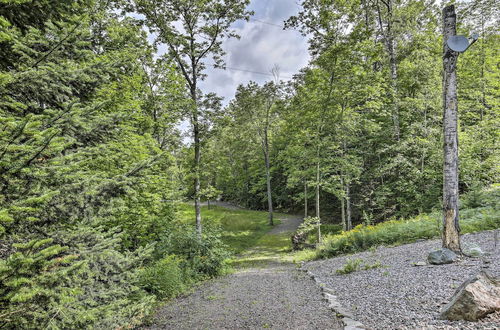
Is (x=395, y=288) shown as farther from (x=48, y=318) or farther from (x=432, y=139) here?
(x=432, y=139)

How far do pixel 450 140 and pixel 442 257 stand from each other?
2.59 metres

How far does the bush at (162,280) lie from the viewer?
22.0ft

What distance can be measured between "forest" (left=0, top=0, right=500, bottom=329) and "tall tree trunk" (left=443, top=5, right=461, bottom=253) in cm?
247

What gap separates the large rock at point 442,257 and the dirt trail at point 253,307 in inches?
99.6

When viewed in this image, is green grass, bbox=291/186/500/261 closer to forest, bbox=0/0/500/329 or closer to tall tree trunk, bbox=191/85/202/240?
forest, bbox=0/0/500/329

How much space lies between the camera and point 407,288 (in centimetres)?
440

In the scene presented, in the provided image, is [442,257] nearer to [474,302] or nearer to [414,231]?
[474,302]

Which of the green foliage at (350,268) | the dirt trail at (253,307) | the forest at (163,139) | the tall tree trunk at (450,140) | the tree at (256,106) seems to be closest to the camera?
the forest at (163,139)

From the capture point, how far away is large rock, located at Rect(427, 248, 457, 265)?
5.35 meters

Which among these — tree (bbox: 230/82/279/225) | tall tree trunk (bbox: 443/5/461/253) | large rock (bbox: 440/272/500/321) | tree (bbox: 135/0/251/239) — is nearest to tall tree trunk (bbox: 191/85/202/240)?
tree (bbox: 135/0/251/239)

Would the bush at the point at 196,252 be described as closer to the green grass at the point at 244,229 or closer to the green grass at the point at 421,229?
the green grass at the point at 244,229

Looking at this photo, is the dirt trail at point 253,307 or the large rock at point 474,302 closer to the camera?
the large rock at point 474,302

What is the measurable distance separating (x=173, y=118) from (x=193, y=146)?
1401mm

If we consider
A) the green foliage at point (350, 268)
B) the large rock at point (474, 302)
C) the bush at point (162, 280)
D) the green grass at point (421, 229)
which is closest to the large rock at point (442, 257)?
the green foliage at point (350, 268)
